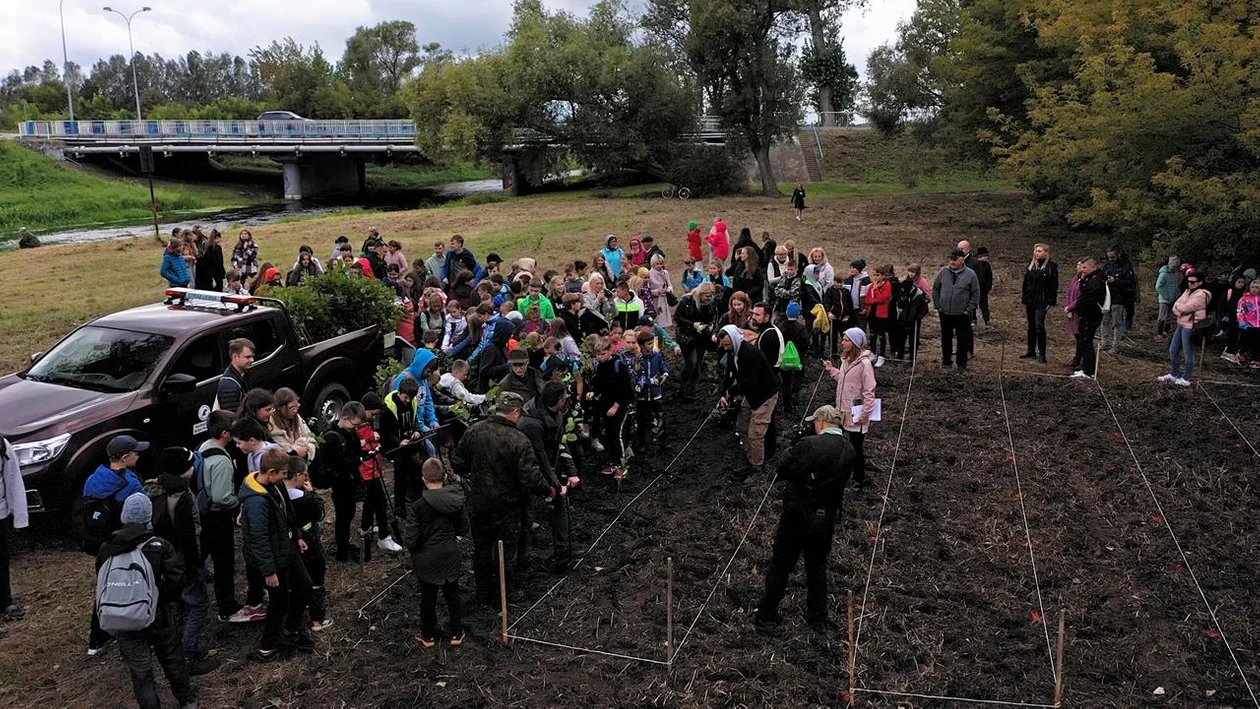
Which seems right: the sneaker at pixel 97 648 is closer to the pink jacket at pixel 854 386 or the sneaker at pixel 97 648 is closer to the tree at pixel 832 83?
the pink jacket at pixel 854 386

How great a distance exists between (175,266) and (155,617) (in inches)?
457

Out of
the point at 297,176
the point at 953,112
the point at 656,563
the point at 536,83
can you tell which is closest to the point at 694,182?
the point at 536,83

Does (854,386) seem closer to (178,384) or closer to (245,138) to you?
(178,384)

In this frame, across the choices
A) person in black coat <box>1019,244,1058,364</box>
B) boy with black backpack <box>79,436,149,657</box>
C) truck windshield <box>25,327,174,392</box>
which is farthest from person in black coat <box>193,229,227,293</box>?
person in black coat <box>1019,244,1058,364</box>

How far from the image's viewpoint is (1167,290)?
16734mm

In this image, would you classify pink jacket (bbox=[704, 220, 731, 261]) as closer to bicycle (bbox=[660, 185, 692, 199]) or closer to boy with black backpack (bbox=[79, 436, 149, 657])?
boy with black backpack (bbox=[79, 436, 149, 657])

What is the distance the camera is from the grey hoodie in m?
13.9

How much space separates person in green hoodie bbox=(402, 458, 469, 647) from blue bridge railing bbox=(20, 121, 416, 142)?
2019 inches

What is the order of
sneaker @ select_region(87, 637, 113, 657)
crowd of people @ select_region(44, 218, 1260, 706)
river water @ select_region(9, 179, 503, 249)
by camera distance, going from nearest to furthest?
crowd of people @ select_region(44, 218, 1260, 706), sneaker @ select_region(87, 637, 113, 657), river water @ select_region(9, 179, 503, 249)

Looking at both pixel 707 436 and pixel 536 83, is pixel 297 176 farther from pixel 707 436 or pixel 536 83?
pixel 707 436

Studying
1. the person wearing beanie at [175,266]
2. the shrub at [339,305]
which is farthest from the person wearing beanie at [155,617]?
the person wearing beanie at [175,266]

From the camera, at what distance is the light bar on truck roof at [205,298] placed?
1072 centimetres

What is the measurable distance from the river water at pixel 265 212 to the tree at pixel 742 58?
16.4 metres

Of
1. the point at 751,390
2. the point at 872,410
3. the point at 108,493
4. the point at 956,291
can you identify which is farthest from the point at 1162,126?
the point at 108,493
